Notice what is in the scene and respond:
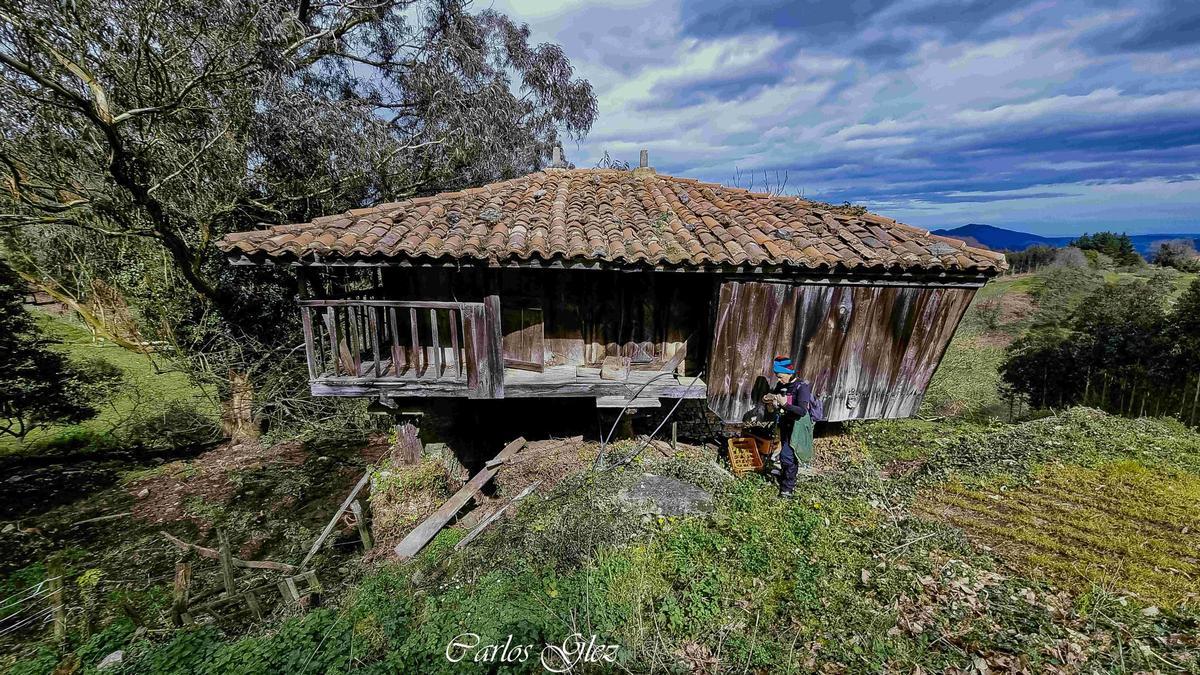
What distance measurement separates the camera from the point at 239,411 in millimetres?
11164

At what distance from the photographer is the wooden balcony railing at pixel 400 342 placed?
5859mm

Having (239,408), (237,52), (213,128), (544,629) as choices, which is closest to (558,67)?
(237,52)

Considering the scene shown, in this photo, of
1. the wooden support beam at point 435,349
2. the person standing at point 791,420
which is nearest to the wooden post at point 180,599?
the wooden support beam at point 435,349

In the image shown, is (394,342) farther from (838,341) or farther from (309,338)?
(838,341)

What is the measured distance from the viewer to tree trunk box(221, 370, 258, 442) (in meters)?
10.9

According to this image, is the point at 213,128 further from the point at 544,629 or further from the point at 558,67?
the point at 544,629

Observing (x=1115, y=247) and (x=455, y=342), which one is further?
(x=1115, y=247)

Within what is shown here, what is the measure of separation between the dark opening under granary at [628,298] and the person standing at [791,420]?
1.31ft

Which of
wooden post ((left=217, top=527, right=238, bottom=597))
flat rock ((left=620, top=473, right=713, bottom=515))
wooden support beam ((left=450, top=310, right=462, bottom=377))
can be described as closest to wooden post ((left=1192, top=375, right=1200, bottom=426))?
flat rock ((left=620, top=473, right=713, bottom=515))

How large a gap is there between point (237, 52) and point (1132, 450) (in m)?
17.0

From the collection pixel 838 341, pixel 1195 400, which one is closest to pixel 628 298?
pixel 838 341

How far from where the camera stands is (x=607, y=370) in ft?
22.3

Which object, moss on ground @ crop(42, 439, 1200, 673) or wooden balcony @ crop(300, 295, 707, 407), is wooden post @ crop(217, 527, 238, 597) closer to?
moss on ground @ crop(42, 439, 1200, 673)

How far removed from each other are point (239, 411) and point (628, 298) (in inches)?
435
